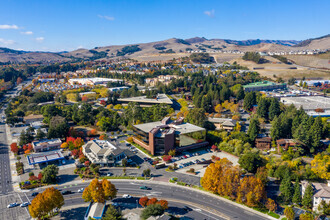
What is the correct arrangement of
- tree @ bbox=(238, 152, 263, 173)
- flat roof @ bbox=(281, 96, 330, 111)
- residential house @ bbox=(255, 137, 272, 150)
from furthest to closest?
flat roof @ bbox=(281, 96, 330, 111) → residential house @ bbox=(255, 137, 272, 150) → tree @ bbox=(238, 152, 263, 173)

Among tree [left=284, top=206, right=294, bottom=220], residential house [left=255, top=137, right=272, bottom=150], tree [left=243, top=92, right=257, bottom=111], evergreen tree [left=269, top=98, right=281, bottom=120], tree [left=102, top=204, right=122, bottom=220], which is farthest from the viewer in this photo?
tree [left=243, top=92, right=257, bottom=111]

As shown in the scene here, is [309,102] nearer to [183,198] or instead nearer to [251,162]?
[251,162]

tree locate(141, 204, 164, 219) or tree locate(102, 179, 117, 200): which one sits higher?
tree locate(102, 179, 117, 200)

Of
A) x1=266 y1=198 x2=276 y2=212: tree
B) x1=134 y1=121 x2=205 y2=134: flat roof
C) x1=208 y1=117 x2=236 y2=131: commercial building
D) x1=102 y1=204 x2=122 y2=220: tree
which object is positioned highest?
x1=134 y1=121 x2=205 y2=134: flat roof

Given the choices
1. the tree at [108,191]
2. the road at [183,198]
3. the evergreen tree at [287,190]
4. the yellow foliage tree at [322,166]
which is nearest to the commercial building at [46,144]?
the road at [183,198]

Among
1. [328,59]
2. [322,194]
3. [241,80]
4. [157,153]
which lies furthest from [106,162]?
[328,59]

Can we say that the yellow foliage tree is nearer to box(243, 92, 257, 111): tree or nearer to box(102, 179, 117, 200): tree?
box(102, 179, 117, 200): tree

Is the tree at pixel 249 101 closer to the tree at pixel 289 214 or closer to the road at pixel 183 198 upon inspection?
the road at pixel 183 198

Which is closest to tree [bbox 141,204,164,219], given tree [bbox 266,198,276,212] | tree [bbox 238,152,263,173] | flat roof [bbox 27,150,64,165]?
tree [bbox 266,198,276,212]
